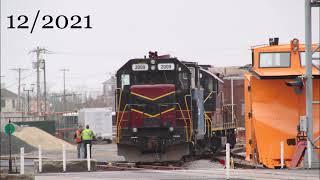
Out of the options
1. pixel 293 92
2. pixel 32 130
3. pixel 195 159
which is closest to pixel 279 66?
pixel 293 92

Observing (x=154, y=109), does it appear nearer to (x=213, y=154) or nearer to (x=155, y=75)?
(x=155, y=75)

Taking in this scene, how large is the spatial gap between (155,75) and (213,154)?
7244 millimetres

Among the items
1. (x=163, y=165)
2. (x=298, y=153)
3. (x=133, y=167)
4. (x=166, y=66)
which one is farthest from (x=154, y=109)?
(x=298, y=153)

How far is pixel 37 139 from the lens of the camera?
5544cm

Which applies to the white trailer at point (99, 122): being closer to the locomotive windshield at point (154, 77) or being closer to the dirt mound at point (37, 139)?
the dirt mound at point (37, 139)

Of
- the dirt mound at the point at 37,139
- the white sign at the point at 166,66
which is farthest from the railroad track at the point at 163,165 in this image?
the dirt mound at the point at 37,139

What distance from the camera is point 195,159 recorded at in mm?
27625

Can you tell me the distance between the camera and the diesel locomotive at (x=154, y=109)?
80.2ft

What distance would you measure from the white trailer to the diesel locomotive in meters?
39.3

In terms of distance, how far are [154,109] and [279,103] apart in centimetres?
601

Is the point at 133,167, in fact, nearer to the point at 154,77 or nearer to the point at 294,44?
the point at 154,77

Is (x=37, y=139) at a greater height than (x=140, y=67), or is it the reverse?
(x=140, y=67)

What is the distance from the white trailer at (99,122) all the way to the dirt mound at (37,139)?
22.8 feet

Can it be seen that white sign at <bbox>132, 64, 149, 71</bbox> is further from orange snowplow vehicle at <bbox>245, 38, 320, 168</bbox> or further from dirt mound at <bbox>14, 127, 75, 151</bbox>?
dirt mound at <bbox>14, 127, 75, 151</bbox>
